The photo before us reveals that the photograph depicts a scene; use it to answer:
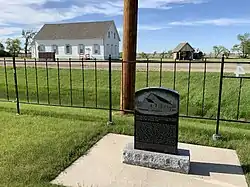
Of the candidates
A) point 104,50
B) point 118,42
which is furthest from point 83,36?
point 118,42

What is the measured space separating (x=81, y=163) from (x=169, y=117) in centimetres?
143

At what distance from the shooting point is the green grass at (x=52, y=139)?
329 cm

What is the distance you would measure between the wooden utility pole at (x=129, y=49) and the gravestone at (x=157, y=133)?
6.77 feet

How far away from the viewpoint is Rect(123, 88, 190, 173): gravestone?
338 centimetres

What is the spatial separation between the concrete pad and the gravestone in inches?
4.6

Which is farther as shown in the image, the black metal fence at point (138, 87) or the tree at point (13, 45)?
the tree at point (13, 45)

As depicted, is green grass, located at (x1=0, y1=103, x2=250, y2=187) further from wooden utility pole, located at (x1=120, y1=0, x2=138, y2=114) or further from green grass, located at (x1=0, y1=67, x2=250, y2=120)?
green grass, located at (x1=0, y1=67, x2=250, y2=120)

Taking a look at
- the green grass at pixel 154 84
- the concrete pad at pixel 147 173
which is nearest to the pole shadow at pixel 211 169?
the concrete pad at pixel 147 173

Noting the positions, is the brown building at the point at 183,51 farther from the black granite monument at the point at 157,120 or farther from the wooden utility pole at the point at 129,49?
the black granite monument at the point at 157,120

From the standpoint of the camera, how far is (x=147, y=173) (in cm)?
338

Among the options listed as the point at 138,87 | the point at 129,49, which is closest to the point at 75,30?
the point at 138,87

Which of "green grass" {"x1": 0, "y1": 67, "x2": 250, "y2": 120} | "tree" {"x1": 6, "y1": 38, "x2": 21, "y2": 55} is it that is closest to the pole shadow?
"green grass" {"x1": 0, "y1": 67, "x2": 250, "y2": 120}

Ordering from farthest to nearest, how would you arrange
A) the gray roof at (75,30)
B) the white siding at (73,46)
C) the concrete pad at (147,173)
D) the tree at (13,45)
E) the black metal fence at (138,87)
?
the tree at (13,45) < the gray roof at (75,30) < the white siding at (73,46) < the black metal fence at (138,87) < the concrete pad at (147,173)

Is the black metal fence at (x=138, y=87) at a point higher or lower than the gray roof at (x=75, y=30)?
lower
